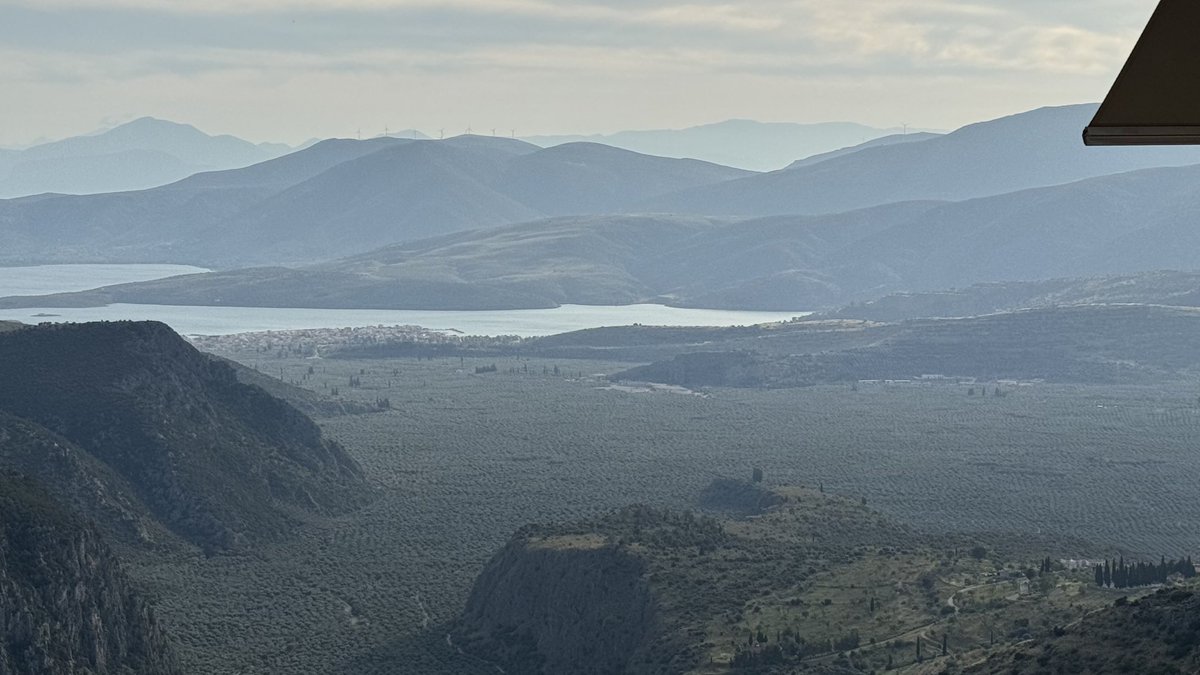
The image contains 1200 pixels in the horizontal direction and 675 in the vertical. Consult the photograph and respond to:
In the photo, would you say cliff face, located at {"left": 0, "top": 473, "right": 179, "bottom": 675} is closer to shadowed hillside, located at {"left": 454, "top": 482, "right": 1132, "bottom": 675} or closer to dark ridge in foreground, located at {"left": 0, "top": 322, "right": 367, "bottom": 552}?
shadowed hillside, located at {"left": 454, "top": 482, "right": 1132, "bottom": 675}

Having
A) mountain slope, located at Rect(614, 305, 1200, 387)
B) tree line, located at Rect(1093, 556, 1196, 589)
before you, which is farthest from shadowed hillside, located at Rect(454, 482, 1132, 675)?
mountain slope, located at Rect(614, 305, 1200, 387)

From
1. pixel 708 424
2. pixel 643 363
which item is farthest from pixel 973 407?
pixel 643 363

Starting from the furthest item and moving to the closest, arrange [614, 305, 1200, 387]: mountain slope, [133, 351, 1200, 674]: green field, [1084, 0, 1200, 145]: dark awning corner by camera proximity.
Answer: [614, 305, 1200, 387]: mountain slope
[133, 351, 1200, 674]: green field
[1084, 0, 1200, 145]: dark awning corner

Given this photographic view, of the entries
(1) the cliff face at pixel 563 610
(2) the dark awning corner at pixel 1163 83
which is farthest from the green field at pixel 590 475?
(2) the dark awning corner at pixel 1163 83

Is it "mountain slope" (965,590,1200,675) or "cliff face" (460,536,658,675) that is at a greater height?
"mountain slope" (965,590,1200,675)

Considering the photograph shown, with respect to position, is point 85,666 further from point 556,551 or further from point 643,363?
point 643,363

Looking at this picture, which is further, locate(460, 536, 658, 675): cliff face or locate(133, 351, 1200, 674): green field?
locate(133, 351, 1200, 674): green field

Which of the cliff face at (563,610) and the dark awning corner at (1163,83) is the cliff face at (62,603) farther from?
the dark awning corner at (1163,83)

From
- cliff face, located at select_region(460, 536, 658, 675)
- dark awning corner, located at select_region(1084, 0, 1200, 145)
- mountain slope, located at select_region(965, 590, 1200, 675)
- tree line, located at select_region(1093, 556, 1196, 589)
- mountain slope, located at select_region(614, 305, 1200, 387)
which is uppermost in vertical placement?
dark awning corner, located at select_region(1084, 0, 1200, 145)
